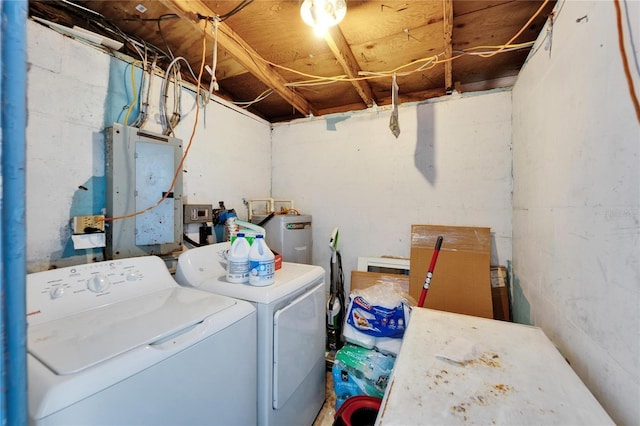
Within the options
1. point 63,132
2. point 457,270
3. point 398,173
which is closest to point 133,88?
point 63,132

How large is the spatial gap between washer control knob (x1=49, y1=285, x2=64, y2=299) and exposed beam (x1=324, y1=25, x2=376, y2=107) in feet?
5.76

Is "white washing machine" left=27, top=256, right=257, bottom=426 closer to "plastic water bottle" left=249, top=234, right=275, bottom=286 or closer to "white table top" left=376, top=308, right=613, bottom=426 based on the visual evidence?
"plastic water bottle" left=249, top=234, right=275, bottom=286

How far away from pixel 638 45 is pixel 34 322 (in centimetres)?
202

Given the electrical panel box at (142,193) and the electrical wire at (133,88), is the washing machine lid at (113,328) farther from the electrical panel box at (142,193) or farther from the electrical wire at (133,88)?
the electrical wire at (133,88)

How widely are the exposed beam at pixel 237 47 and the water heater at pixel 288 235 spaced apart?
112 cm

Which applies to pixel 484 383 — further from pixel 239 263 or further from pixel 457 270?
pixel 457 270

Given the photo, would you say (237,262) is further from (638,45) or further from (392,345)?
(638,45)

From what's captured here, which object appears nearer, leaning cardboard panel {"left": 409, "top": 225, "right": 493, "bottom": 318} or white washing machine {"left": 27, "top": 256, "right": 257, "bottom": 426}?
white washing machine {"left": 27, "top": 256, "right": 257, "bottom": 426}

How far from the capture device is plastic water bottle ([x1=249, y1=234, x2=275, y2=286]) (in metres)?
1.23

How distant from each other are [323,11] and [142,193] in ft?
4.71

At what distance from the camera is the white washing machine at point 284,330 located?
3.76ft

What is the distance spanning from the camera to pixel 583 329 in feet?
2.93

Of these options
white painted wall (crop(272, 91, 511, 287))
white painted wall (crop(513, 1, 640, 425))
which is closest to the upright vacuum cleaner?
white painted wall (crop(272, 91, 511, 287))

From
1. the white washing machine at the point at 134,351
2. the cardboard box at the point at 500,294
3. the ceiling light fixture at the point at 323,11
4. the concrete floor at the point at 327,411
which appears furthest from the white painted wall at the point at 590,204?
the concrete floor at the point at 327,411
